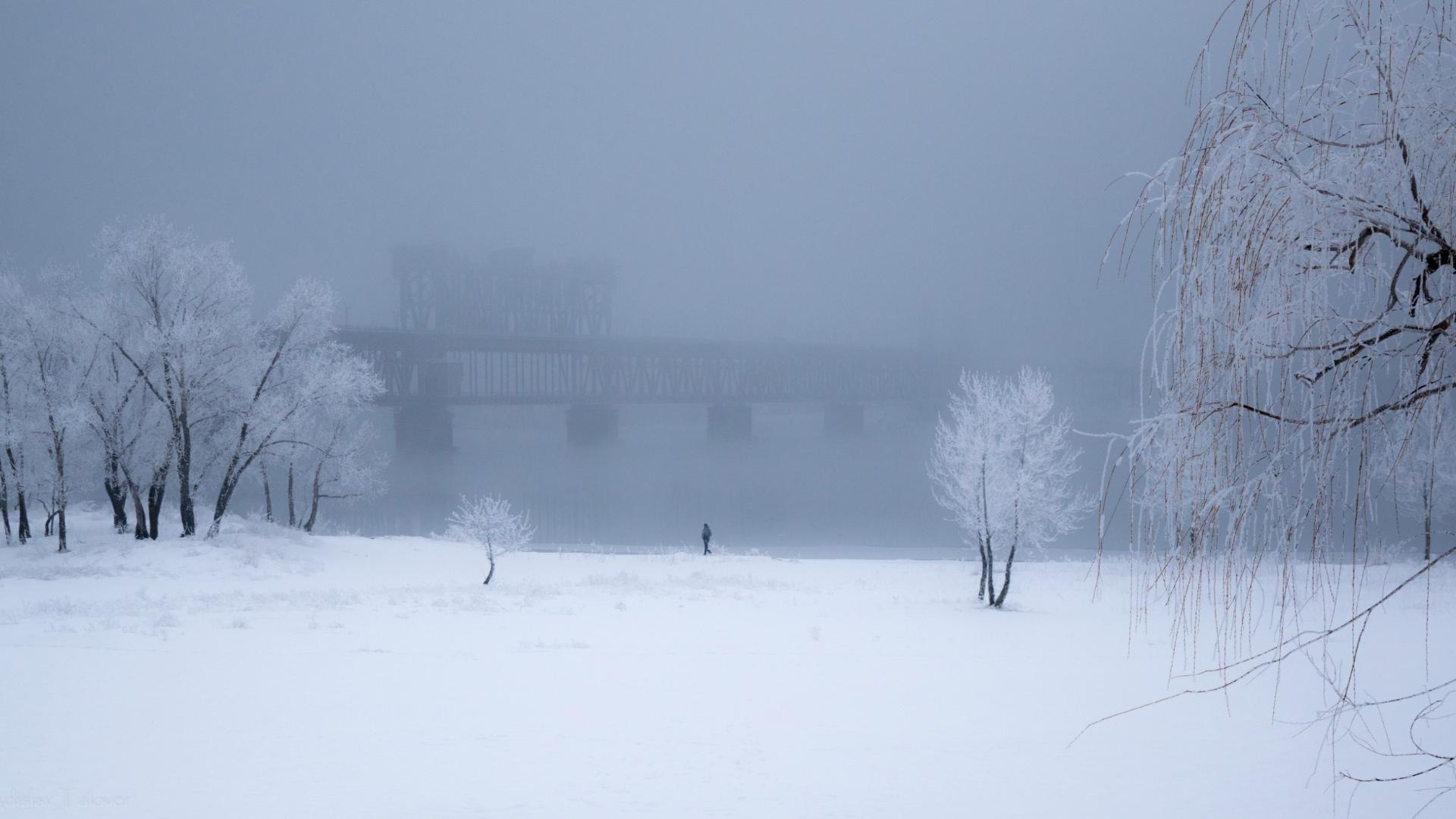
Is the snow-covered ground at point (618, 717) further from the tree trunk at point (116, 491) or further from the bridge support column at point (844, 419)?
the bridge support column at point (844, 419)

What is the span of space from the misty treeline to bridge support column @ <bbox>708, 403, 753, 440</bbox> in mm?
70332

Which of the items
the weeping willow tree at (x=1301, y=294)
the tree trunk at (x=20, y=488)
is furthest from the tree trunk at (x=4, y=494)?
the weeping willow tree at (x=1301, y=294)

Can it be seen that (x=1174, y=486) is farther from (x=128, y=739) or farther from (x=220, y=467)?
(x=220, y=467)

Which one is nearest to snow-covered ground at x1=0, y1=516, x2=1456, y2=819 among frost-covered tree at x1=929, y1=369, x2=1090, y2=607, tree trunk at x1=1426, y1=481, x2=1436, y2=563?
tree trunk at x1=1426, y1=481, x2=1436, y2=563

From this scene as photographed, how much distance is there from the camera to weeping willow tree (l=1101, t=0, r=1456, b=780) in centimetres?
272

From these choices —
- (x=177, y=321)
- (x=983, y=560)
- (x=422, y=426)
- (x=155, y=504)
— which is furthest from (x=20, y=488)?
(x=422, y=426)

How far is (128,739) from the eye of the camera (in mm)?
6949

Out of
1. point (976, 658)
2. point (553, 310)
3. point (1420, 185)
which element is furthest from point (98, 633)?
point (553, 310)

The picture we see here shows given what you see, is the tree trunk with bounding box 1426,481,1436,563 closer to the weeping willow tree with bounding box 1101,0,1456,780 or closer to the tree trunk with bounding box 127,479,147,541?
the weeping willow tree with bounding box 1101,0,1456,780

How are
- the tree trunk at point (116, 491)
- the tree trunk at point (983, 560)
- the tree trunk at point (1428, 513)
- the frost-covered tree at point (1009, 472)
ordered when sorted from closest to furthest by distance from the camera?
1. the tree trunk at point (1428, 513)
2. the frost-covered tree at point (1009, 472)
3. the tree trunk at point (983, 560)
4. the tree trunk at point (116, 491)

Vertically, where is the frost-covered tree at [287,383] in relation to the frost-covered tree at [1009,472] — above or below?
above

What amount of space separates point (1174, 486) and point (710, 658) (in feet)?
28.9

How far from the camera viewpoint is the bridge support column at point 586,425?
3442 inches

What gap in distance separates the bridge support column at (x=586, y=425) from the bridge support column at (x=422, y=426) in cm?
1799
